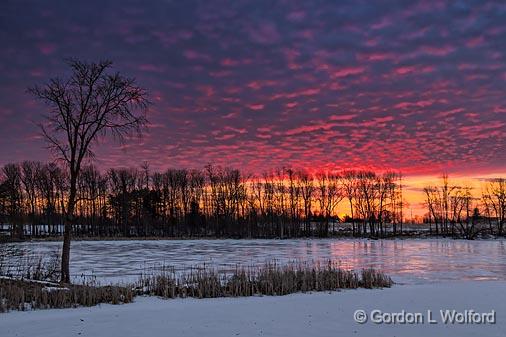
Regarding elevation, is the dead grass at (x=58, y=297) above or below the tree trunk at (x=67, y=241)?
below

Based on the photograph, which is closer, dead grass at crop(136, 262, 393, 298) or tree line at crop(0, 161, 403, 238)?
dead grass at crop(136, 262, 393, 298)

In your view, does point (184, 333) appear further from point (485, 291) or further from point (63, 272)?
point (485, 291)

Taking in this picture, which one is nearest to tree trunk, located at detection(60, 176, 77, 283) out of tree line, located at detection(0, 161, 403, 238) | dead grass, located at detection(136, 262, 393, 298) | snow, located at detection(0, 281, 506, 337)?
dead grass, located at detection(136, 262, 393, 298)

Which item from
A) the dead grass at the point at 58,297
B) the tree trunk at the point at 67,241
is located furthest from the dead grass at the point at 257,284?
the tree trunk at the point at 67,241

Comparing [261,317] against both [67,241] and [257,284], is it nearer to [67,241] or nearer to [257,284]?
[257,284]

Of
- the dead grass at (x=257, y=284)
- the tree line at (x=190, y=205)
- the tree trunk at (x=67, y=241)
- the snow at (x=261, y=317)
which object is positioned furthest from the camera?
the tree line at (x=190, y=205)

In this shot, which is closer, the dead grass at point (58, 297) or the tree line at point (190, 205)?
the dead grass at point (58, 297)

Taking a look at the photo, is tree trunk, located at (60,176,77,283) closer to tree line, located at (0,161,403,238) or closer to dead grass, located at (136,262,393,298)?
dead grass, located at (136,262,393,298)

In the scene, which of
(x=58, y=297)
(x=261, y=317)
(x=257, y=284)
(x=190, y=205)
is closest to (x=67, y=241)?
(x=58, y=297)

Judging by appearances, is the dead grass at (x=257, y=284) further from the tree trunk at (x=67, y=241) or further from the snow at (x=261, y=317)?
the tree trunk at (x=67, y=241)

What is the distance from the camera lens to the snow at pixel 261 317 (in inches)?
416

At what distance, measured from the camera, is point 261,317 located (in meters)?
12.2

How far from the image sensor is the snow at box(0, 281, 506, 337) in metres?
10.6

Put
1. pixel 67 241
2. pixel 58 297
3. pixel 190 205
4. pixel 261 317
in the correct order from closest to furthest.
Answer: pixel 261 317 → pixel 58 297 → pixel 67 241 → pixel 190 205
